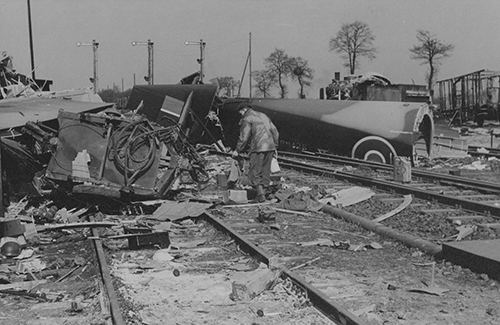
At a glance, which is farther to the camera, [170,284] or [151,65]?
[151,65]

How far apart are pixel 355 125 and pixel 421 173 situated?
4.61m

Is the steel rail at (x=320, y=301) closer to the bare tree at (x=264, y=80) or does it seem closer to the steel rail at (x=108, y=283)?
the steel rail at (x=108, y=283)

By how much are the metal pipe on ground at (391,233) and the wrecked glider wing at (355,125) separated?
29.3 feet

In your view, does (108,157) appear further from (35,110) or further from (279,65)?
(279,65)

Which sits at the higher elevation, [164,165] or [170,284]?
[164,165]

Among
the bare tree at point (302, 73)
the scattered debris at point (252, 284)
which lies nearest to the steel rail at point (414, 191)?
the scattered debris at point (252, 284)

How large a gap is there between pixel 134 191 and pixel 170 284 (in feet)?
14.2

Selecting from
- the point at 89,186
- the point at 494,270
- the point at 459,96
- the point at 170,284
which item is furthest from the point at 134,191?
the point at 459,96

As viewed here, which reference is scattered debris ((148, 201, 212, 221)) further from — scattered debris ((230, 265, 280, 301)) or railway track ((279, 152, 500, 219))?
railway track ((279, 152, 500, 219))

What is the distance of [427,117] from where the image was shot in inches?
752

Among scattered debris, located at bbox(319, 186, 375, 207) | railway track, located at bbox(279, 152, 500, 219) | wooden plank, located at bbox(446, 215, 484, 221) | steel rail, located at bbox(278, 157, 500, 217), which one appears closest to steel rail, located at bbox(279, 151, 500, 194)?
railway track, located at bbox(279, 152, 500, 219)

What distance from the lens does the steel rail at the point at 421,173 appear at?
42.8 feet

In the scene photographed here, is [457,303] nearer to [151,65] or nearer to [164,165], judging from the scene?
[164,165]

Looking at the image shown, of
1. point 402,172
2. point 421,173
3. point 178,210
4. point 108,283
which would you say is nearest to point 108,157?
point 178,210
